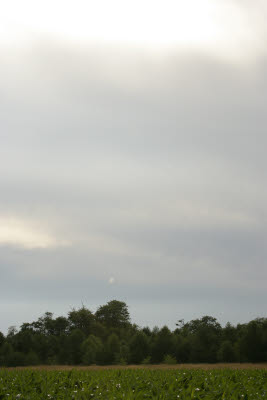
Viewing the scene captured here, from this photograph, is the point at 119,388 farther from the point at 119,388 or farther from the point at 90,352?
the point at 90,352

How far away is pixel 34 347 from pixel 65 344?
5011 mm

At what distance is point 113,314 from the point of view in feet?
290

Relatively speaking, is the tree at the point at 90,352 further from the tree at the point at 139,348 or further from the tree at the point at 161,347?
the tree at the point at 161,347

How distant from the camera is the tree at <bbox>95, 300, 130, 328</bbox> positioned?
86.8m

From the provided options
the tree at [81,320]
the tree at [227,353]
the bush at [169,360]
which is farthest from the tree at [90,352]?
the tree at [81,320]

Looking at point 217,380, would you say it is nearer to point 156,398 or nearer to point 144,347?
point 156,398

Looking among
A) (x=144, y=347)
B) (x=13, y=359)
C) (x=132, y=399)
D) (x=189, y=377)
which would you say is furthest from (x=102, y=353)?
(x=132, y=399)

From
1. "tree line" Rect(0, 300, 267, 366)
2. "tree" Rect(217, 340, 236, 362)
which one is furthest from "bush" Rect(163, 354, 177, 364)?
"tree" Rect(217, 340, 236, 362)

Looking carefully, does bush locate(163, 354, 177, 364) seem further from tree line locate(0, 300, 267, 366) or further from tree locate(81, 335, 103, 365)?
tree locate(81, 335, 103, 365)

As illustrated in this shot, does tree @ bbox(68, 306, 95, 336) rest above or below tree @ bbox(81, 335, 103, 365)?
above

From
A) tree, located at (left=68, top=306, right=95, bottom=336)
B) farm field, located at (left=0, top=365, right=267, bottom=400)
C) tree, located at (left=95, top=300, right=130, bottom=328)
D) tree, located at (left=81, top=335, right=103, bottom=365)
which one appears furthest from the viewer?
tree, located at (left=95, top=300, right=130, bottom=328)

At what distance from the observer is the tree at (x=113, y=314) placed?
285 feet

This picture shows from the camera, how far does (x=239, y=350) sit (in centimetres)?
4612

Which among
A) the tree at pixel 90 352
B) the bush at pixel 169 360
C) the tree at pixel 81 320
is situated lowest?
the bush at pixel 169 360
